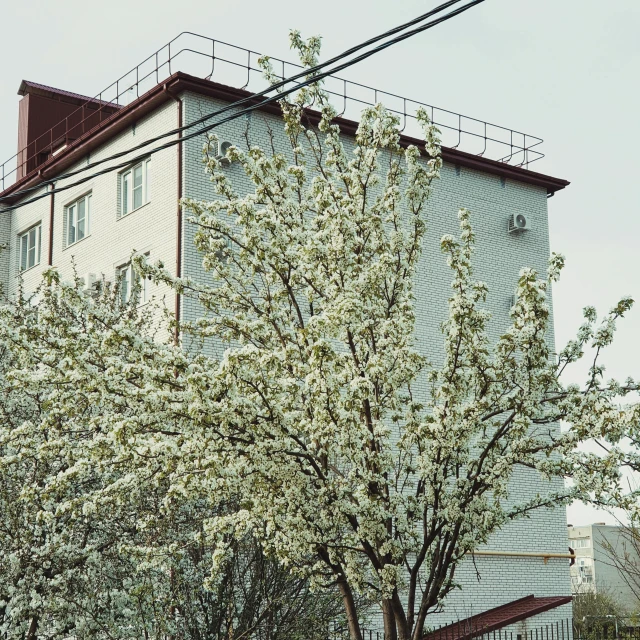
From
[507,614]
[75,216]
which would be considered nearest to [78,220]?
[75,216]

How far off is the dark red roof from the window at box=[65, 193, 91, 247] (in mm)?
11308

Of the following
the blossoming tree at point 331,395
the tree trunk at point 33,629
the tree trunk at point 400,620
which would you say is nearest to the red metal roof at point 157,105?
the blossoming tree at point 331,395

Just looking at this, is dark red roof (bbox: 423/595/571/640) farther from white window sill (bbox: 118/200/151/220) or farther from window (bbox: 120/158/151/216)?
window (bbox: 120/158/151/216)

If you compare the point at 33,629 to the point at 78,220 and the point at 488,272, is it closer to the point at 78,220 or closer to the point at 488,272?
the point at 78,220

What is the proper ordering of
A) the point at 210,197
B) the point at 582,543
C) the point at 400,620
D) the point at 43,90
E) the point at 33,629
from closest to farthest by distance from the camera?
the point at 400,620, the point at 33,629, the point at 210,197, the point at 43,90, the point at 582,543

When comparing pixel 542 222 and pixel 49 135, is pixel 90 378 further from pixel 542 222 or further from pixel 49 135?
pixel 49 135

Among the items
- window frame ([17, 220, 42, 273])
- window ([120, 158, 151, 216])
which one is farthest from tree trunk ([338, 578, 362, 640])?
window frame ([17, 220, 42, 273])

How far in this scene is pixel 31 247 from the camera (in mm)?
24188

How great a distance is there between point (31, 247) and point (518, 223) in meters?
11.8

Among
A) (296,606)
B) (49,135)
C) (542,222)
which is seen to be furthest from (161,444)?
(49,135)

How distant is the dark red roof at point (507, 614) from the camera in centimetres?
1780

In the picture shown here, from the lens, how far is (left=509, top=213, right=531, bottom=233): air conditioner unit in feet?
73.4

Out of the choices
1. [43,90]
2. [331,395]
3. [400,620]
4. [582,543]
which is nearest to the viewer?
[331,395]

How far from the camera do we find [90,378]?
8.07m
